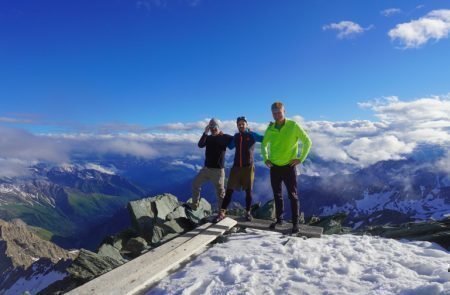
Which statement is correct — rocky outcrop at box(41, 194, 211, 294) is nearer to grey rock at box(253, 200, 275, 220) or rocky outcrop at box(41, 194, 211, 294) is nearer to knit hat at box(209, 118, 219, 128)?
grey rock at box(253, 200, 275, 220)

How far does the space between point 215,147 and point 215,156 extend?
17.3 inches

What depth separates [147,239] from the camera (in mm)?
18828

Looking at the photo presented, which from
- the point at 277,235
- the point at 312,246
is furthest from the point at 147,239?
the point at 312,246

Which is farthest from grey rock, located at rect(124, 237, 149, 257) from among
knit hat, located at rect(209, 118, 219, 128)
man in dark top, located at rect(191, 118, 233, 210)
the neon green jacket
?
the neon green jacket

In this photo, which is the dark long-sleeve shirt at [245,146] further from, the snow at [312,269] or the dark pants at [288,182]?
the snow at [312,269]

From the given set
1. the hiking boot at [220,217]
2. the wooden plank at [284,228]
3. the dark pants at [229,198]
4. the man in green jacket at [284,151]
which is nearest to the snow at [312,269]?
the wooden plank at [284,228]

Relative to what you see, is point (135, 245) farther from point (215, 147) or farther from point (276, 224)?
point (276, 224)

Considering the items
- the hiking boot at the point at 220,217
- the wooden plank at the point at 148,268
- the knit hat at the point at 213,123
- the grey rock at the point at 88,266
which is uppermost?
the knit hat at the point at 213,123

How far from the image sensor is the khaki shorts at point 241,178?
1695cm

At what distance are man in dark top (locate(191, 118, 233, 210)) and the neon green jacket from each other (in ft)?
10.2

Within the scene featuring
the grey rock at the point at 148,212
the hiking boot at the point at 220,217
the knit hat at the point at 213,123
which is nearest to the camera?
the hiking boot at the point at 220,217

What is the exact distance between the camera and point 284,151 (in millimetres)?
14836

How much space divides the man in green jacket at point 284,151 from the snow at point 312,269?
2.13m

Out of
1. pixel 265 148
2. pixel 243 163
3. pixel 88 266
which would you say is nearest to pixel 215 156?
pixel 243 163
